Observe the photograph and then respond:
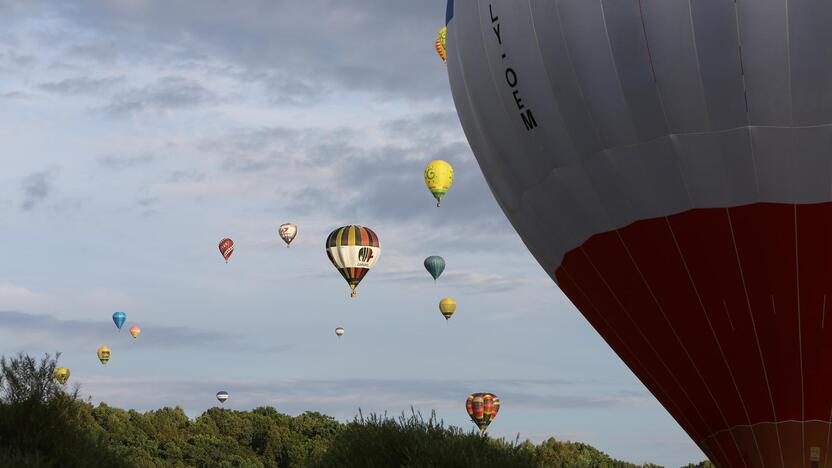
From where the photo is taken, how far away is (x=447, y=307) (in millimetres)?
77250

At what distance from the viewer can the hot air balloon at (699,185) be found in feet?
64.2

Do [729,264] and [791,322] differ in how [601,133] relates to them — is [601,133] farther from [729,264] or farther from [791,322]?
[791,322]

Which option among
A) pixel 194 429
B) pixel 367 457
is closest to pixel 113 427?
pixel 194 429

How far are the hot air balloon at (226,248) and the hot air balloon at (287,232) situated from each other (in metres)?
3.86

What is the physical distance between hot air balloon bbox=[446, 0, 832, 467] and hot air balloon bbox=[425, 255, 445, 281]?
150ft

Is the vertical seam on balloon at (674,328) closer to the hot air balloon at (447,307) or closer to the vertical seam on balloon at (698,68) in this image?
the vertical seam on balloon at (698,68)

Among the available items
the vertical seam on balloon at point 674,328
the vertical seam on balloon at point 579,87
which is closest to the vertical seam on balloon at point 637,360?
the vertical seam on balloon at point 674,328

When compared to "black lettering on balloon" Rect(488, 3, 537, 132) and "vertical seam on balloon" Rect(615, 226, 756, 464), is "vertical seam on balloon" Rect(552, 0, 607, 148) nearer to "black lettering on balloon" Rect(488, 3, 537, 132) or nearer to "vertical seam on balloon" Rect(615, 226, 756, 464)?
"black lettering on balloon" Rect(488, 3, 537, 132)

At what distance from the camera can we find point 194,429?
98.1 metres

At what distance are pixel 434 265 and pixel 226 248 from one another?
2037cm

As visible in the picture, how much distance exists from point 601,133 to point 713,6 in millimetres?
3131

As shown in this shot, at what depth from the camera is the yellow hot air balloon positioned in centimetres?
6294

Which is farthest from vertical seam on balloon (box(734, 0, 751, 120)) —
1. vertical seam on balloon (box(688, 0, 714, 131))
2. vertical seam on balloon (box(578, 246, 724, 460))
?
vertical seam on balloon (box(578, 246, 724, 460))

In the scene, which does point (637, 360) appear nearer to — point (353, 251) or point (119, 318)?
point (353, 251)
